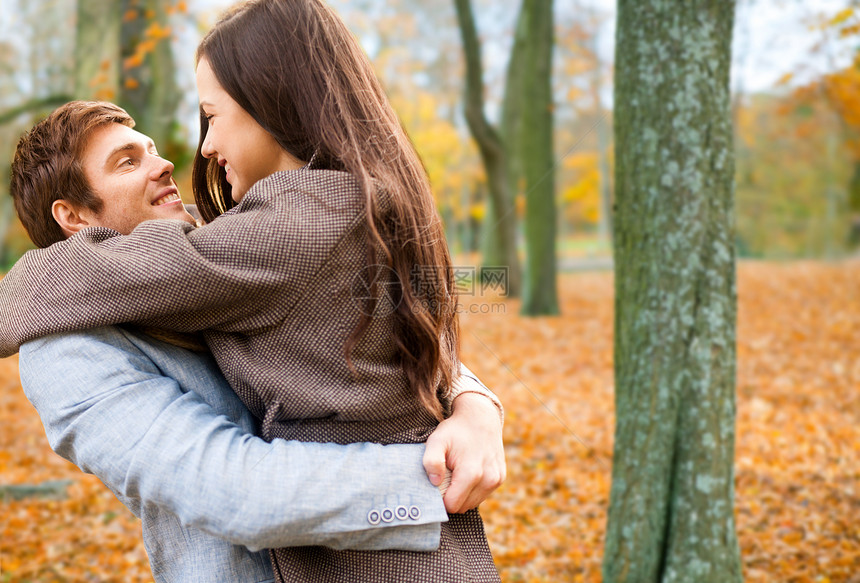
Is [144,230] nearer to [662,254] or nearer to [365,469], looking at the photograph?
[365,469]

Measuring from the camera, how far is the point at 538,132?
34.7 feet

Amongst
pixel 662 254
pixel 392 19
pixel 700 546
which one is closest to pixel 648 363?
pixel 662 254

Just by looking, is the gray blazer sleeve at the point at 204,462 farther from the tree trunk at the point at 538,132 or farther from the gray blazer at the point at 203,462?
the tree trunk at the point at 538,132

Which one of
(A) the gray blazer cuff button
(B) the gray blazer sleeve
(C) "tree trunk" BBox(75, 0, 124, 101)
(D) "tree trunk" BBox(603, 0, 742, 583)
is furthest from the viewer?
(C) "tree trunk" BBox(75, 0, 124, 101)

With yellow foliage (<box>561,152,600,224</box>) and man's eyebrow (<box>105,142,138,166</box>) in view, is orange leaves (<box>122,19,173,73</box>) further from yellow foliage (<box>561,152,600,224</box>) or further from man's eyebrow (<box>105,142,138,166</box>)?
yellow foliage (<box>561,152,600,224</box>)

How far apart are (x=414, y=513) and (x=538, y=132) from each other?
10083 mm

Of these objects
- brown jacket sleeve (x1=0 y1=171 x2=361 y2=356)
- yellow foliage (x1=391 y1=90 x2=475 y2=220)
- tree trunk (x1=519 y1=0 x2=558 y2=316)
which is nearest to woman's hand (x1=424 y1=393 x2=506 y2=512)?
brown jacket sleeve (x1=0 y1=171 x2=361 y2=356)

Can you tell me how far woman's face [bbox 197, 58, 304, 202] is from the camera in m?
1.22

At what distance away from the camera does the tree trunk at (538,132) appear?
1056 centimetres

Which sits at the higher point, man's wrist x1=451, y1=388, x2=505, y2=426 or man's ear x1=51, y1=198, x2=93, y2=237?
man's ear x1=51, y1=198, x2=93, y2=237

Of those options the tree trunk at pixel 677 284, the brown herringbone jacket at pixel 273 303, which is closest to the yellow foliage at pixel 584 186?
the tree trunk at pixel 677 284

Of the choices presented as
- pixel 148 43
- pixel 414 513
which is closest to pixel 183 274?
pixel 414 513

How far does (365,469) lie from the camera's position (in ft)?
3.55

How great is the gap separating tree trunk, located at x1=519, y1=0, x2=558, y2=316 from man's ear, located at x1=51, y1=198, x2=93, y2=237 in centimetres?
942
